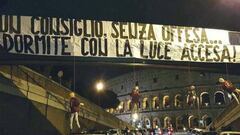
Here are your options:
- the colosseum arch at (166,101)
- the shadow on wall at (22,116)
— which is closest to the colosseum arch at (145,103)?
the colosseum arch at (166,101)

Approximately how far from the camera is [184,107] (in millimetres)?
97500

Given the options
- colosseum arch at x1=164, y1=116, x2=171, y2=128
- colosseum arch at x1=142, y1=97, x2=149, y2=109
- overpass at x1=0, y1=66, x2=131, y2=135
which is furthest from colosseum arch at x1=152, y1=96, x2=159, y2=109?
overpass at x1=0, y1=66, x2=131, y2=135

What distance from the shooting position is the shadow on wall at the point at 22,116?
21.1 meters

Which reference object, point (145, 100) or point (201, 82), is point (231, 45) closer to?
point (201, 82)

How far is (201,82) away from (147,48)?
79276mm

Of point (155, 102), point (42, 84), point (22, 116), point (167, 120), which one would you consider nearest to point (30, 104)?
point (22, 116)

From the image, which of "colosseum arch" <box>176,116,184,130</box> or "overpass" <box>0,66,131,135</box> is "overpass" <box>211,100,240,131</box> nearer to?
"overpass" <box>0,66,131,135</box>

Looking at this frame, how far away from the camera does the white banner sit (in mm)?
15703

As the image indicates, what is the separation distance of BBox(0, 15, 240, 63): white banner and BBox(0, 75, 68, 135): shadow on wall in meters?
5.15

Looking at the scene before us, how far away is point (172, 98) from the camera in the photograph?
99062 mm

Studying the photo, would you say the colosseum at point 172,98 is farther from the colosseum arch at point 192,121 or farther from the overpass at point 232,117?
the overpass at point 232,117

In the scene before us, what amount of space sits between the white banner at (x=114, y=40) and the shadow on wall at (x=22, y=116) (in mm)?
5149

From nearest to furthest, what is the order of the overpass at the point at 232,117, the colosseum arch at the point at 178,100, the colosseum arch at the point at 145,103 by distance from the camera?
the overpass at the point at 232,117, the colosseum arch at the point at 178,100, the colosseum arch at the point at 145,103

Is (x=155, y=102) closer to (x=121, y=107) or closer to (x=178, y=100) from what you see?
(x=178, y=100)
